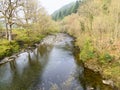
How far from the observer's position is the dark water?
24.3m

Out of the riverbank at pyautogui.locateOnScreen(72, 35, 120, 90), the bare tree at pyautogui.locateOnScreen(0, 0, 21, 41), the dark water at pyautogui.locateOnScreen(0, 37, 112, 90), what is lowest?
the dark water at pyautogui.locateOnScreen(0, 37, 112, 90)

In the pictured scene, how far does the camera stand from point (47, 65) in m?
33.7

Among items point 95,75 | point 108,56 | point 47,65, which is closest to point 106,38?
point 108,56

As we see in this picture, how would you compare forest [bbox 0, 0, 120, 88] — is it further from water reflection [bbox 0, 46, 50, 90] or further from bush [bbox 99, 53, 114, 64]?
water reflection [bbox 0, 46, 50, 90]

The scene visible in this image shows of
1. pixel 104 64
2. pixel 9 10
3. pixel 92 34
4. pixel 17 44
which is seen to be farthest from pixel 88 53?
pixel 9 10

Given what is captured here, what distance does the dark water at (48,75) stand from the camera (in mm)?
24252

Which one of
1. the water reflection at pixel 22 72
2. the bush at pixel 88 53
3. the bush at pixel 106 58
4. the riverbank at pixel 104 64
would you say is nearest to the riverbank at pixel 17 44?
the water reflection at pixel 22 72

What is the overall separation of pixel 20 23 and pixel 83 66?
2293 cm

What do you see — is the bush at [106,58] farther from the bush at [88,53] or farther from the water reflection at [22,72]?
the water reflection at [22,72]

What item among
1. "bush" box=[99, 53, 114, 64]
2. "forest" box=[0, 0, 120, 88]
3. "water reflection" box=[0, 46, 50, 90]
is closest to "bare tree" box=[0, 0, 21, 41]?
"forest" box=[0, 0, 120, 88]

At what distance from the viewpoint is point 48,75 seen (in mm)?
28562

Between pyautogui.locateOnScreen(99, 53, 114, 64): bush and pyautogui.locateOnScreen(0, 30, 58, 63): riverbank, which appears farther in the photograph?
pyautogui.locateOnScreen(0, 30, 58, 63): riverbank

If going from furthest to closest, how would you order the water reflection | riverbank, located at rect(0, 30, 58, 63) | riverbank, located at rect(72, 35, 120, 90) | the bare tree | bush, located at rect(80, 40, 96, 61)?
the bare tree < riverbank, located at rect(0, 30, 58, 63) < bush, located at rect(80, 40, 96, 61) < the water reflection < riverbank, located at rect(72, 35, 120, 90)

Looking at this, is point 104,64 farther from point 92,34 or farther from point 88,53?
point 92,34
